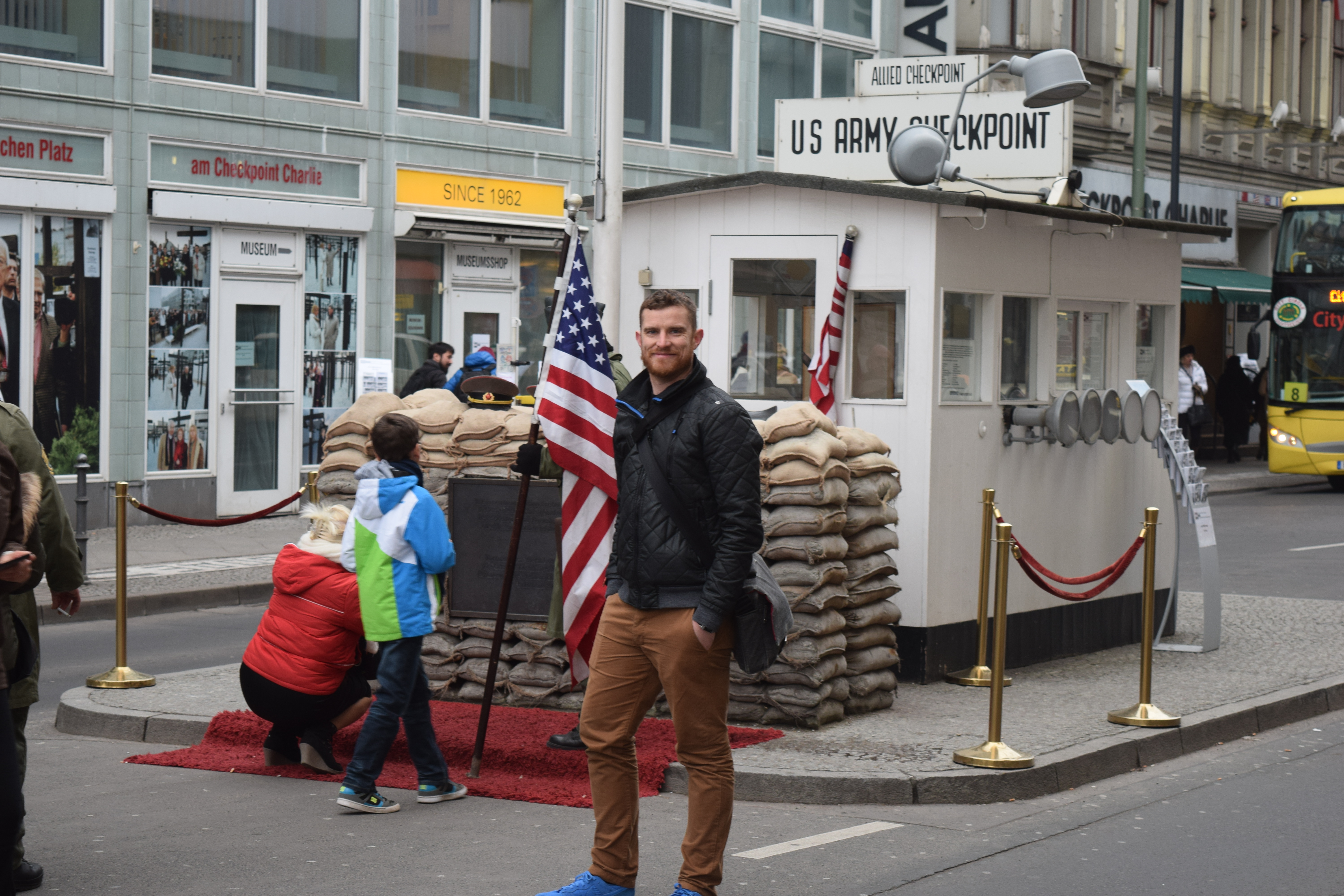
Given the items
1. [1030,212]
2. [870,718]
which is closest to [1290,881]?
[870,718]

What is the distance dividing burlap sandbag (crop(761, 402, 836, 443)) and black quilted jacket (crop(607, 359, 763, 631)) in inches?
117

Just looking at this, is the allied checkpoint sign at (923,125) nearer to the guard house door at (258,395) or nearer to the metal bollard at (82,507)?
the metal bollard at (82,507)

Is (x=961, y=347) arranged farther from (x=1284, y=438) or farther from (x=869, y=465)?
(x=1284, y=438)

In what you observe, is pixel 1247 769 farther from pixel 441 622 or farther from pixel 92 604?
pixel 92 604

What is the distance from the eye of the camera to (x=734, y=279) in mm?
10156

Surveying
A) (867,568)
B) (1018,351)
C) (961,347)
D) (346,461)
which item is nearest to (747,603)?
(867,568)

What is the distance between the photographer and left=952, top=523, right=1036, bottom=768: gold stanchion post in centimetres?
740

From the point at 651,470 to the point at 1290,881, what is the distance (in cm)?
275

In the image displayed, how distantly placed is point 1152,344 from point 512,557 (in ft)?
19.4

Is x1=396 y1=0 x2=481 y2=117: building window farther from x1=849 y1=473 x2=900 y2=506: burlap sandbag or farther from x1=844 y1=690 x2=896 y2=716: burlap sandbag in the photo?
x1=844 y1=690 x2=896 y2=716: burlap sandbag

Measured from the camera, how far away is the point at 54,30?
16.7 m

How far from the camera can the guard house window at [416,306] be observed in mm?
20109

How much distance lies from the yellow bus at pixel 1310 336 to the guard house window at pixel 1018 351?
644 inches

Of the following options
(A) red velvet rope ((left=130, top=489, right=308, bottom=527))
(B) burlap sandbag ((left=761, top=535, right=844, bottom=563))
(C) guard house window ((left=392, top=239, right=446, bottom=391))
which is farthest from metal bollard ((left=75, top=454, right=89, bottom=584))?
(B) burlap sandbag ((left=761, top=535, right=844, bottom=563))
